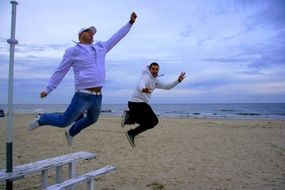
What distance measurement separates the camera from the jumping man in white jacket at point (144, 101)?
19.7ft

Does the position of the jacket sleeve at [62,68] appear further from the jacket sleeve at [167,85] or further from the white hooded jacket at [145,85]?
the jacket sleeve at [167,85]

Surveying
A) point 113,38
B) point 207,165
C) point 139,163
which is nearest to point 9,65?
point 113,38

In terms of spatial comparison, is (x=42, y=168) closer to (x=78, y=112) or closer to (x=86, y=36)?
(x=78, y=112)

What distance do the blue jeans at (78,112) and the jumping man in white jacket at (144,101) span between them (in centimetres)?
112

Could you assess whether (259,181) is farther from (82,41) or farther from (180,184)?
(82,41)

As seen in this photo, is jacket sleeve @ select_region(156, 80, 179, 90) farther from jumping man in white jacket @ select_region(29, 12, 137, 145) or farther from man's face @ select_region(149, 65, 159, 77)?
jumping man in white jacket @ select_region(29, 12, 137, 145)

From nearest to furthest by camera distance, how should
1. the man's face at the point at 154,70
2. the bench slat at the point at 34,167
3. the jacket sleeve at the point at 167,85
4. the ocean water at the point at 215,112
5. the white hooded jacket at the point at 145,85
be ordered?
the bench slat at the point at 34,167 < the white hooded jacket at the point at 145,85 < the man's face at the point at 154,70 < the jacket sleeve at the point at 167,85 < the ocean water at the point at 215,112

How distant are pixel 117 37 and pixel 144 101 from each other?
144 centimetres

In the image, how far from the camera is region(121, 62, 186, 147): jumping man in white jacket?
19.7ft

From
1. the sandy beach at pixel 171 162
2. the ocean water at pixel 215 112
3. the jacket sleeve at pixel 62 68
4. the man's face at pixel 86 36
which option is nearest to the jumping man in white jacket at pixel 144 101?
the man's face at pixel 86 36

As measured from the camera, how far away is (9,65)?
4.65m

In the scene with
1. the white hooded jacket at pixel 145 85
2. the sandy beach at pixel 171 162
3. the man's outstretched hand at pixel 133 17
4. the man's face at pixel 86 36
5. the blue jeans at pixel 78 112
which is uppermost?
the man's outstretched hand at pixel 133 17

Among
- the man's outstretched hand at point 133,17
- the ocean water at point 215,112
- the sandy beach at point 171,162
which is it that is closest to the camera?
the man's outstretched hand at point 133,17

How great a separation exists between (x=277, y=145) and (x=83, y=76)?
1117cm
